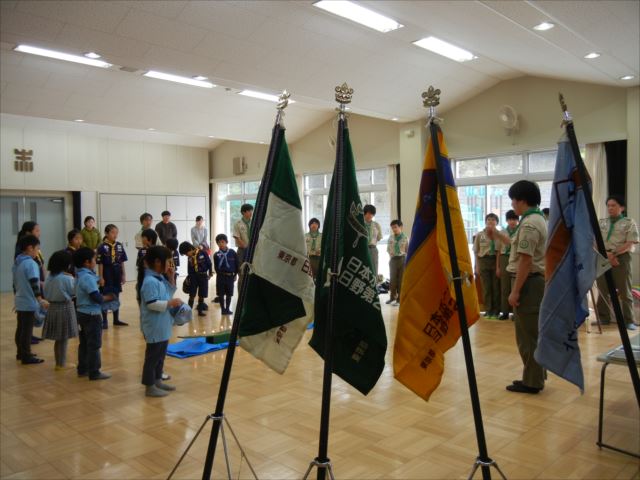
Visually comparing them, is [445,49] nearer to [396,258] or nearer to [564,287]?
[396,258]

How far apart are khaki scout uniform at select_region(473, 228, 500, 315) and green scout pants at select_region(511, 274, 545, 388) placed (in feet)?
11.1

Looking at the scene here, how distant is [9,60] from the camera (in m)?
7.70

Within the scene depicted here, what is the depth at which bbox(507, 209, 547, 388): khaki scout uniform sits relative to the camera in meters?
3.74

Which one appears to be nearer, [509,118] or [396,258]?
[396,258]

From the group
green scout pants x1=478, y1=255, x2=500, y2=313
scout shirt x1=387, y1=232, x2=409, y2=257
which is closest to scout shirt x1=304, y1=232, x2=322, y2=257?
scout shirt x1=387, y1=232, x2=409, y2=257

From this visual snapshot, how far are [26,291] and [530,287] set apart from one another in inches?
176

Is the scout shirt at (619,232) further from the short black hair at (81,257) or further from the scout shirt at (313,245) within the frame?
the short black hair at (81,257)

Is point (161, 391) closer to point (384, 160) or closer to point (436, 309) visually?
point (436, 309)

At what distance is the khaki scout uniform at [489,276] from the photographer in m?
7.40

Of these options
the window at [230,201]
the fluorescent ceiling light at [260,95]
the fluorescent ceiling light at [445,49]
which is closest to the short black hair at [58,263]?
the fluorescent ceiling light at [445,49]

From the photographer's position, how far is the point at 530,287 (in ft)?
12.8

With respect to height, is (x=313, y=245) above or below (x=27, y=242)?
below

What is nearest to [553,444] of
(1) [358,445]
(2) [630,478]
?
(2) [630,478]

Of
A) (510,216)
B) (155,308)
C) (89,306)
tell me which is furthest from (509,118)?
(89,306)
